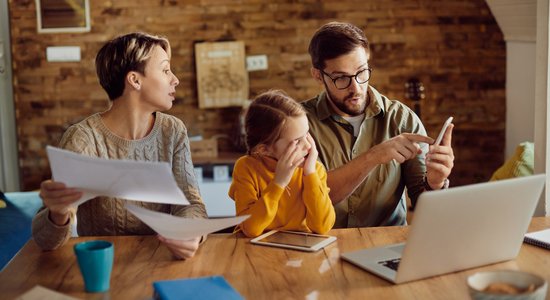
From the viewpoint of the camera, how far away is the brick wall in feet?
16.2

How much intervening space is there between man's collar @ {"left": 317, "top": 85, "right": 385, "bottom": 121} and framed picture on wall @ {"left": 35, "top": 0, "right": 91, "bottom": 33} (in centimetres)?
285

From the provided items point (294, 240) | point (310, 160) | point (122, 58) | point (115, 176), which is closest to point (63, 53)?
point (122, 58)

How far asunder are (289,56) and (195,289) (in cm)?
359

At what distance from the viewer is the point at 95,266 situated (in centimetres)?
156

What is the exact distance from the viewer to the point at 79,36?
196 inches

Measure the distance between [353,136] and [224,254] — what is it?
0.83 meters

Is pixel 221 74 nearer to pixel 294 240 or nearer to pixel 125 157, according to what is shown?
pixel 125 157

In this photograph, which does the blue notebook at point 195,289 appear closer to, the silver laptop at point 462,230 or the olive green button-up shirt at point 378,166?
the silver laptop at point 462,230

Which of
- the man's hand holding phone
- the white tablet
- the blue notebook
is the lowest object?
the white tablet

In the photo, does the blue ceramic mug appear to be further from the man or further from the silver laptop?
the man

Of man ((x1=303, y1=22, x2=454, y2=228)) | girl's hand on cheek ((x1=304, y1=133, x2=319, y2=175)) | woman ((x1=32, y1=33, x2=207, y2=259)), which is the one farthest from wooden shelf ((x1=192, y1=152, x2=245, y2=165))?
girl's hand on cheek ((x1=304, y1=133, x2=319, y2=175))

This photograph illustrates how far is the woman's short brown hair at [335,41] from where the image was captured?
2.38 metres

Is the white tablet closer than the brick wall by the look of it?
Yes

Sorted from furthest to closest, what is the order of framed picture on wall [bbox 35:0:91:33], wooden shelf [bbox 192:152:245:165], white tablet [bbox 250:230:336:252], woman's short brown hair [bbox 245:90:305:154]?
framed picture on wall [bbox 35:0:91:33]
wooden shelf [bbox 192:152:245:165]
woman's short brown hair [bbox 245:90:305:154]
white tablet [bbox 250:230:336:252]
